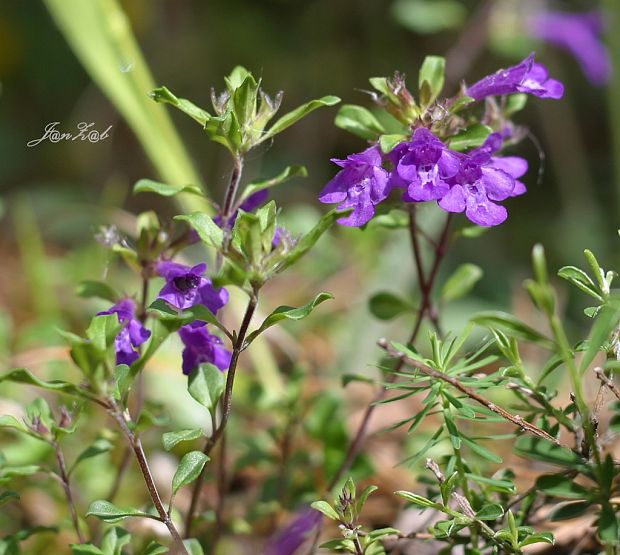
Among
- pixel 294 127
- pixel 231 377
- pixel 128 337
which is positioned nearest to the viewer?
pixel 231 377

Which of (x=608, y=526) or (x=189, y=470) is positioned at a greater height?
(x=189, y=470)

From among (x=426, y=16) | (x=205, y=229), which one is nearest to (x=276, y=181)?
(x=205, y=229)

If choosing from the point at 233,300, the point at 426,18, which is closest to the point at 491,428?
the point at 233,300

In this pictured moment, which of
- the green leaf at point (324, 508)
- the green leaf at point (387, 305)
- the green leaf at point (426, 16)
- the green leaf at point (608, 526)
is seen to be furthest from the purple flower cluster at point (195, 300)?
the green leaf at point (426, 16)

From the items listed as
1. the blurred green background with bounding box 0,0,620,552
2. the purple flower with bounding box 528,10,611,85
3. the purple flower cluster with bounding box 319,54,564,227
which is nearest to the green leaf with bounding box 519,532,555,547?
the purple flower cluster with bounding box 319,54,564,227

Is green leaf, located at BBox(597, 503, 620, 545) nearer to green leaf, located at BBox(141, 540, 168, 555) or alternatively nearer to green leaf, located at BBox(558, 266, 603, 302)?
green leaf, located at BBox(558, 266, 603, 302)

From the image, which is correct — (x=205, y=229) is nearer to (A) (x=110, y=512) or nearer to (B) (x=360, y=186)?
(B) (x=360, y=186)
